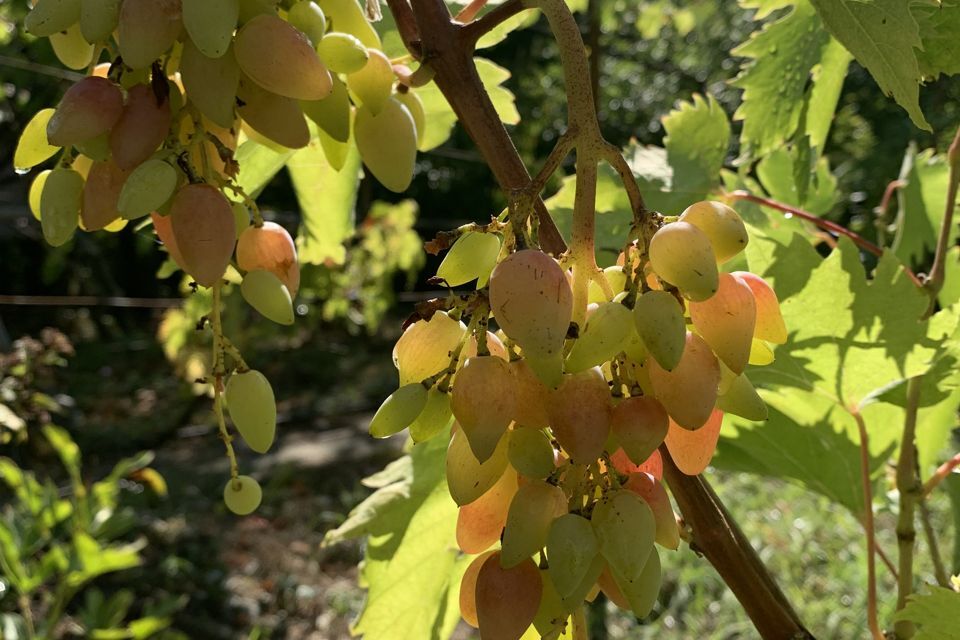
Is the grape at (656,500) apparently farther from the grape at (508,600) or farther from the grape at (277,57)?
the grape at (277,57)

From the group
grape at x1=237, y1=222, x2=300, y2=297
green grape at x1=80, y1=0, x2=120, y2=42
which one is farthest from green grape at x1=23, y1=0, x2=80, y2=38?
grape at x1=237, y1=222, x2=300, y2=297

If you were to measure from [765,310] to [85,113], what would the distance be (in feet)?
0.92

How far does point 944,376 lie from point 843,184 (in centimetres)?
358

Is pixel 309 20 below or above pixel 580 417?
above

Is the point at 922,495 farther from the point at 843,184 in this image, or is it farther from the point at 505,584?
the point at 843,184

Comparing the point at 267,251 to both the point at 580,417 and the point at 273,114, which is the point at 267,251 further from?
the point at 580,417

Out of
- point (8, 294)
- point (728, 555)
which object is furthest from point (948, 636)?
point (8, 294)

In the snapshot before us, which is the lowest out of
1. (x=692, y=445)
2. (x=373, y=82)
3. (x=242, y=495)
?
(x=242, y=495)

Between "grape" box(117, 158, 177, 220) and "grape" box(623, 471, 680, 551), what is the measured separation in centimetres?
21

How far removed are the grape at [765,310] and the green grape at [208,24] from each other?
216 millimetres

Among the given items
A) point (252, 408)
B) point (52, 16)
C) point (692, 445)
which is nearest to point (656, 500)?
point (692, 445)

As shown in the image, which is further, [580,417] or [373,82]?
[373,82]

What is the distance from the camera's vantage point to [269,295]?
40cm

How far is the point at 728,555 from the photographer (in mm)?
370
